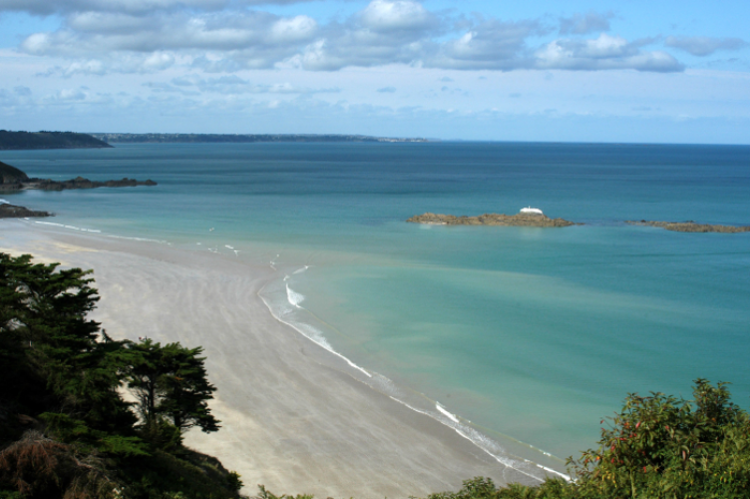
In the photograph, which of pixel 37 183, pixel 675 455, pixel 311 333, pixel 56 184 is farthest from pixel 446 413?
pixel 37 183

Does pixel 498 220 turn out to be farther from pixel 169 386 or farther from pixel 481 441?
pixel 169 386

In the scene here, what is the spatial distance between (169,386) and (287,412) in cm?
421

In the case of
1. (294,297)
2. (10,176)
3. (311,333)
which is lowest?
(311,333)

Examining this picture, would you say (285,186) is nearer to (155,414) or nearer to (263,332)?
(263,332)

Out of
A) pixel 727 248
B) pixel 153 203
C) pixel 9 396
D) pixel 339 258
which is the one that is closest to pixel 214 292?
pixel 339 258

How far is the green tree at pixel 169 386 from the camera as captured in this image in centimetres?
1297

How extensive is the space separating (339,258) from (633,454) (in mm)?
29020

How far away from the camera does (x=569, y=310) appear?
26.4 metres

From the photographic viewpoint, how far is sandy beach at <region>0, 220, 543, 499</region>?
44.6ft

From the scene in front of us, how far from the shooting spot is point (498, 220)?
5175 cm

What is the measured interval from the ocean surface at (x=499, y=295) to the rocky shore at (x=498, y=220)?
178 centimetres

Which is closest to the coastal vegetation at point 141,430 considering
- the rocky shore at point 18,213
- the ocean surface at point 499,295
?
the ocean surface at point 499,295

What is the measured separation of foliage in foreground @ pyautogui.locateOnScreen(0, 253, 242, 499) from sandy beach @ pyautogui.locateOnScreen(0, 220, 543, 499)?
1721mm

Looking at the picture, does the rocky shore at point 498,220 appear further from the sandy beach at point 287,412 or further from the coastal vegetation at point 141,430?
the coastal vegetation at point 141,430
